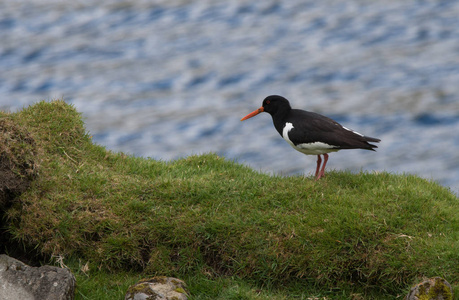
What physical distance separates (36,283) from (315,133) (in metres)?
3.74

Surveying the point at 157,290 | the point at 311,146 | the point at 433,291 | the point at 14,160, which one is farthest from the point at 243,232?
the point at 14,160

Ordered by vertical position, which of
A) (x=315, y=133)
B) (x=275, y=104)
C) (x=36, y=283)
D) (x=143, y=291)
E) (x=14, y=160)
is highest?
(x=275, y=104)

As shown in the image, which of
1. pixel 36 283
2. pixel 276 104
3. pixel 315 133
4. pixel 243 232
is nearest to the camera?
pixel 36 283

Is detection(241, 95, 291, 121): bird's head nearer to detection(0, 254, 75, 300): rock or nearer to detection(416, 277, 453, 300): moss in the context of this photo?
detection(416, 277, 453, 300): moss

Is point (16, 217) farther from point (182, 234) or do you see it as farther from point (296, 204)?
point (296, 204)

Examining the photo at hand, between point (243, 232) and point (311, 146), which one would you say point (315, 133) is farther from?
point (243, 232)

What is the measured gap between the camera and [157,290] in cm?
576

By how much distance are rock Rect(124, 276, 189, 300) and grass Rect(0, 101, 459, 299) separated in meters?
→ 0.35

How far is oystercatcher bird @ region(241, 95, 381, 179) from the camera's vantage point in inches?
296

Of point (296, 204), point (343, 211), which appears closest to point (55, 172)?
point (296, 204)

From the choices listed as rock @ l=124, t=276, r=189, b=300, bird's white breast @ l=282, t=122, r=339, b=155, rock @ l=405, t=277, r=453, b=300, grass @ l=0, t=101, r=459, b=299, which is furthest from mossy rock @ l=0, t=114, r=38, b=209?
rock @ l=405, t=277, r=453, b=300

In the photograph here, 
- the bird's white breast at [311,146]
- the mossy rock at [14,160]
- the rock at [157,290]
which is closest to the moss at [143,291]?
the rock at [157,290]

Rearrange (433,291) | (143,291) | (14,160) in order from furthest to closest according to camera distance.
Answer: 1. (14,160)
2. (143,291)
3. (433,291)

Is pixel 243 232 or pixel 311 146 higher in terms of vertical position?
pixel 311 146
